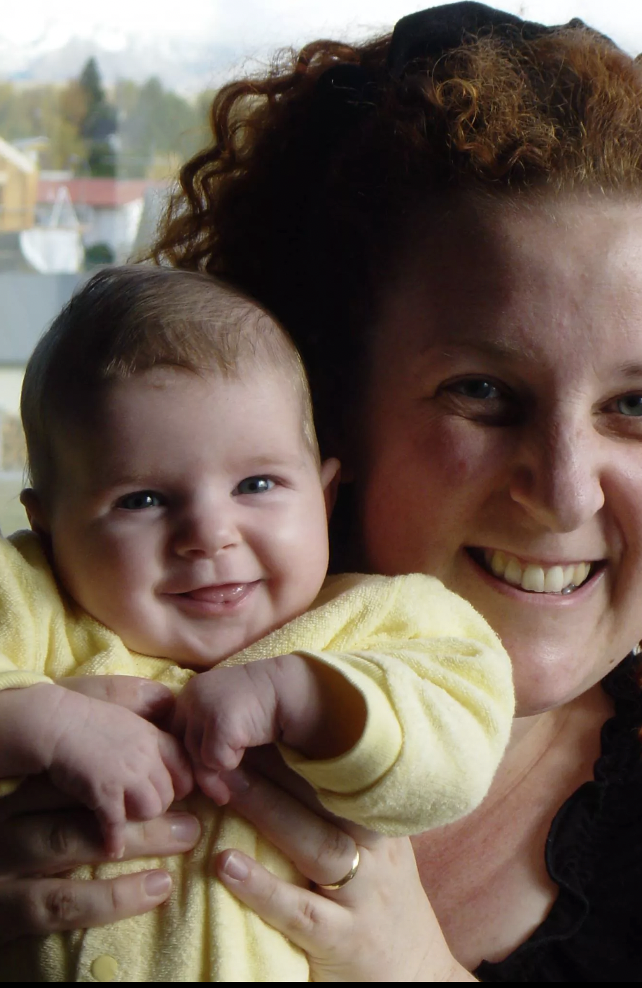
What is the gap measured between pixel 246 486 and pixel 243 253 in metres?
0.55

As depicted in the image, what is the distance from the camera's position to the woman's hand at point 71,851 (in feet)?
3.01

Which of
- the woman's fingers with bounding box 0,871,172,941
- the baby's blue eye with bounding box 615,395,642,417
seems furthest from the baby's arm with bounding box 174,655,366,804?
the baby's blue eye with bounding box 615,395,642,417

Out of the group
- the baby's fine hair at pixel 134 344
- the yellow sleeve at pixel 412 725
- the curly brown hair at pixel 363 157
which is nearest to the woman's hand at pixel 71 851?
the yellow sleeve at pixel 412 725

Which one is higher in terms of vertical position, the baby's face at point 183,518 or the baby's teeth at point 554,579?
the baby's face at point 183,518

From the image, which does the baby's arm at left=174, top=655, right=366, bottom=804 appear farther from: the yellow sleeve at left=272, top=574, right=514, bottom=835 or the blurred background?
the blurred background

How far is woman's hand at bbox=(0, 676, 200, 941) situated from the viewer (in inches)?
36.2

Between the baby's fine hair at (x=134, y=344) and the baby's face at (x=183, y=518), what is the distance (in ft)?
0.07

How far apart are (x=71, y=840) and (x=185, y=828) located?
0.11 meters

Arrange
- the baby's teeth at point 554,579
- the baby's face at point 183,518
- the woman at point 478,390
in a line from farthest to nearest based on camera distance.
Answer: the baby's teeth at point 554,579 < the woman at point 478,390 < the baby's face at point 183,518

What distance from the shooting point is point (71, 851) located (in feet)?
3.07

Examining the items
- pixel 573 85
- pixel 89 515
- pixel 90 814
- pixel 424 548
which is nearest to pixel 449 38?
pixel 573 85

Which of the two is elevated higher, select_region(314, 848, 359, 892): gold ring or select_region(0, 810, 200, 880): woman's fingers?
select_region(0, 810, 200, 880): woman's fingers

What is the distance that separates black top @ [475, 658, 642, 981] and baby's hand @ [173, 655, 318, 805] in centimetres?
64

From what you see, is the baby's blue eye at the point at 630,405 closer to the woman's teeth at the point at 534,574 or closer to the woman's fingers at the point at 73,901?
the woman's teeth at the point at 534,574
